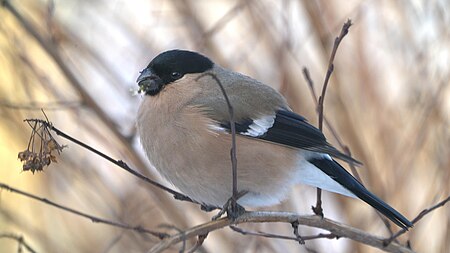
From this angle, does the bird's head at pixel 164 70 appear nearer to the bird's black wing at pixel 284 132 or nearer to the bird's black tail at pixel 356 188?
the bird's black wing at pixel 284 132

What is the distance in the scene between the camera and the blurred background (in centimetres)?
360

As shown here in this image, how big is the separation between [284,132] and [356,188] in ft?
1.09

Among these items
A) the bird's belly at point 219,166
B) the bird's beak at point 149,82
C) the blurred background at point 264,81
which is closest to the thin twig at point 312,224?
the bird's belly at point 219,166

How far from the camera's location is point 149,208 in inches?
144

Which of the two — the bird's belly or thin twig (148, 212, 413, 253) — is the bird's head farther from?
thin twig (148, 212, 413, 253)

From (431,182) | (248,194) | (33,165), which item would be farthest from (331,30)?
(33,165)

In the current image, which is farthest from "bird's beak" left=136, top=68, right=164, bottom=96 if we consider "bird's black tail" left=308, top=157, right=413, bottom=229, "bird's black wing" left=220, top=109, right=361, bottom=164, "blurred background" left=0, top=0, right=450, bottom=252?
"blurred background" left=0, top=0, right=450, bottom=252

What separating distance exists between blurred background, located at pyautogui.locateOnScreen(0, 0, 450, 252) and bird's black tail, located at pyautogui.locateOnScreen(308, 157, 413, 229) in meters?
0.92

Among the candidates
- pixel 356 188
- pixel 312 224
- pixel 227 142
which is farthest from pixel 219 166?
pixel 356 188

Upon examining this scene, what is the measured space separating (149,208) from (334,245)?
131 centimetres

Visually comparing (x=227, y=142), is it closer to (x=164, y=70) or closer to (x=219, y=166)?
(x=219, y=166)

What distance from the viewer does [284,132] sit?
259 cm

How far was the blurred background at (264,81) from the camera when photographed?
3596mm

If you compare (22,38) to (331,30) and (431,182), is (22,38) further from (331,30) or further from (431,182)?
(431,182)
